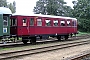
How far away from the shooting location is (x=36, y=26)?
71.9 ft

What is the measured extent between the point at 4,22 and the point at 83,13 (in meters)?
41.0

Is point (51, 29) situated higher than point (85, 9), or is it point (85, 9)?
point (85, 9)

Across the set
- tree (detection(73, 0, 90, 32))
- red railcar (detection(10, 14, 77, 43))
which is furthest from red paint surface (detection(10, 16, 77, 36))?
tree (detection(73, 0, 90, 32))

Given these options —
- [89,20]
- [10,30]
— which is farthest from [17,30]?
[89,20]

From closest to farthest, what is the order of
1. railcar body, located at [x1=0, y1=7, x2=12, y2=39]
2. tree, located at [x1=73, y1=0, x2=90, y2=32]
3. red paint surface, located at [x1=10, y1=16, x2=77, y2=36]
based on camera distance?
1. railcar body, located at [x1=0, y1=7, x2=12, y2=39]
2. red paint surface, located at [x1=10, y1=16, x2=77, y2=36]
3. tree, located at [x1=73, y1=0, x2=90, y2=32]

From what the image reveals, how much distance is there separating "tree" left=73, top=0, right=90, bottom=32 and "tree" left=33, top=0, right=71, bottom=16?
656 centimetres

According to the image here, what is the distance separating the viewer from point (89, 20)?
56500 mm

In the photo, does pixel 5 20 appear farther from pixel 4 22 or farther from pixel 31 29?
pixel 31 29

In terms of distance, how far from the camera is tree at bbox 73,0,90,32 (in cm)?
5653

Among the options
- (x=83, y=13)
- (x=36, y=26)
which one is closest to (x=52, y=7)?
(x=83, y=13)

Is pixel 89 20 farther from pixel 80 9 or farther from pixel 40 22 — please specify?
pixel 40 22

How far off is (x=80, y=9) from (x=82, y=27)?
5.09 meters

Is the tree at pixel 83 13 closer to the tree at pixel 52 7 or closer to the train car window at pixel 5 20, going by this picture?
the tree at pixel 52 7

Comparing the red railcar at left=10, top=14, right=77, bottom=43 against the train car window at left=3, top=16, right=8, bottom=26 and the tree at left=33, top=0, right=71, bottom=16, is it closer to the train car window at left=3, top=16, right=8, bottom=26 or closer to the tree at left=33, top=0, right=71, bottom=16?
the train car window at left=3, top=16, right=8, bottom=26
